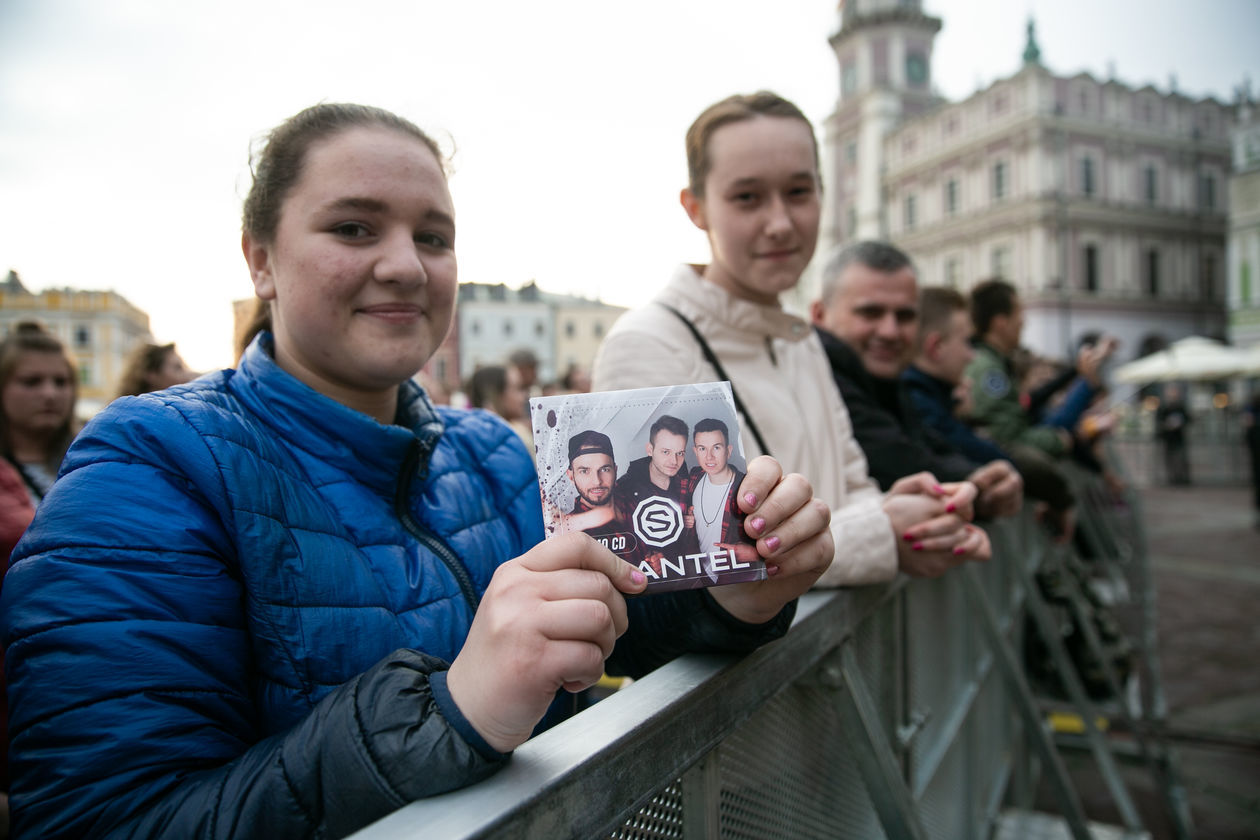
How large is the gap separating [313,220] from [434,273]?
21cm

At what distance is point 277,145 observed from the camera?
139cm

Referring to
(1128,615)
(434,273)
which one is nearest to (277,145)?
(434,273)

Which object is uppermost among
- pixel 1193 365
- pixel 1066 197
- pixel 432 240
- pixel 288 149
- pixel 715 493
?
pixel 1066 197

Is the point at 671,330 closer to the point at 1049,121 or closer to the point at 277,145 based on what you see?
the point at 277,145

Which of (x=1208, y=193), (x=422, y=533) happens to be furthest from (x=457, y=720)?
(x=1208, y=193)

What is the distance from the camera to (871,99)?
45.2 metres

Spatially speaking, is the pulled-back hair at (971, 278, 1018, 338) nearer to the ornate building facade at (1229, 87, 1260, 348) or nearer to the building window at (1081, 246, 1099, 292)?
the ornate building facade at (1229, 87, 1260, 348)

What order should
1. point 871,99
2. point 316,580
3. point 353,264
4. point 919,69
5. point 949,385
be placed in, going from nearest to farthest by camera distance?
point 316,580 < point 353,264 < point 949,385 < point 871,99 < point 919,69

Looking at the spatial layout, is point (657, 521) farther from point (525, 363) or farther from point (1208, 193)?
point (1208, 193)

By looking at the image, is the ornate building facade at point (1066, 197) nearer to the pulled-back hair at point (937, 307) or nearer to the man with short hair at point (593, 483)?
the pulled-back hair at point (937, 307)

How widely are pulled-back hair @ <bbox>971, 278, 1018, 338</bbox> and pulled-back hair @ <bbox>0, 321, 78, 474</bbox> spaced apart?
5.09m

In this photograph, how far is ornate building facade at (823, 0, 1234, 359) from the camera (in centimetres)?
3775

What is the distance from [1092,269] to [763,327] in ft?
143

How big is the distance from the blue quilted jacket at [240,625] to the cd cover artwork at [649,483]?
238mm
